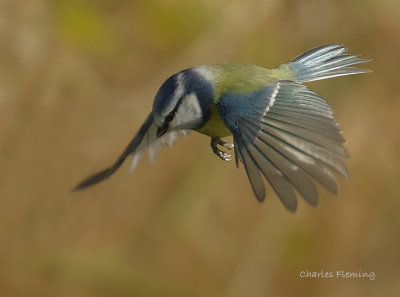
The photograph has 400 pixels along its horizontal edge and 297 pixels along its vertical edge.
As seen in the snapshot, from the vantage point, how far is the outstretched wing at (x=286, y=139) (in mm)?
775

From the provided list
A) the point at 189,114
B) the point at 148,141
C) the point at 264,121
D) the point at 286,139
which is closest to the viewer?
the point at 286,139

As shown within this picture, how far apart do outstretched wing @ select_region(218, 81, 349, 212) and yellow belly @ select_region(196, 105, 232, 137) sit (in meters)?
0.05

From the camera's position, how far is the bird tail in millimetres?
1352

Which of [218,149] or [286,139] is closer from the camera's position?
[286,139]

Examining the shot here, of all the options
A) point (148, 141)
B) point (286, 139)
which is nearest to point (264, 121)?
point (286, 139)

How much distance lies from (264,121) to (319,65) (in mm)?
391

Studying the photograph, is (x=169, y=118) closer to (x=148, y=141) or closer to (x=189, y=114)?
(x=189, y=114)

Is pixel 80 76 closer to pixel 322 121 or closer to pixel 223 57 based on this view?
pixel 223 57

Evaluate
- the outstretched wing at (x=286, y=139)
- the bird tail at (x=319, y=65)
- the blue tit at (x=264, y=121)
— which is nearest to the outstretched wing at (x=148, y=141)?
the blue tit at (x=264, y=121)

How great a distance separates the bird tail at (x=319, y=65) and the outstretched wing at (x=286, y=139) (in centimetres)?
20

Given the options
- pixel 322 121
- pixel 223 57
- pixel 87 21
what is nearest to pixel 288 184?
pixel 322 121

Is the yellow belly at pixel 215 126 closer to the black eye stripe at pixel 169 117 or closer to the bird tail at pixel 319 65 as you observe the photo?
A: the black eye stripe at pixel 169 117

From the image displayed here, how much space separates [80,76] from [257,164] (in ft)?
4.22

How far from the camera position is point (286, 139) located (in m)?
0.96
